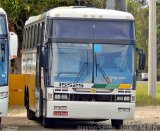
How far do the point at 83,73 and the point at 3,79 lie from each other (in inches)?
92.2

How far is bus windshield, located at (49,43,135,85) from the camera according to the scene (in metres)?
17.6

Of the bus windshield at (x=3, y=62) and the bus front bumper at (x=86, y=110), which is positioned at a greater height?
the bus windshield at (x=3, y=62)

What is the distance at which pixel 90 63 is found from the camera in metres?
17.7

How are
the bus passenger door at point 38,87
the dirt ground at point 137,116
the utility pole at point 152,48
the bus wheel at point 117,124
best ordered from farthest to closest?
1. the utility pole at point 152,48
2. the dirt ground at point 137,116
3. the bus wheel at point 117,124
4. the bus passenger door at point 38,87

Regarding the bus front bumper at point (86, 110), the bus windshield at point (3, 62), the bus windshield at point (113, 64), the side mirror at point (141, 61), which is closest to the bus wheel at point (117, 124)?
the bus front bumper at point (86, 110)

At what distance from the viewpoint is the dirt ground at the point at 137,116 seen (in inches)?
857

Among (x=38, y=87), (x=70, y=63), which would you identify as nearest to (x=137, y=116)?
(x=38, y=87)

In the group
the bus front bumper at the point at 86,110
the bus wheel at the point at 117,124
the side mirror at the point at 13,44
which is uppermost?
the side mirror at the point at 13,44

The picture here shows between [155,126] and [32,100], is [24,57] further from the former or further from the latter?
[155,126]

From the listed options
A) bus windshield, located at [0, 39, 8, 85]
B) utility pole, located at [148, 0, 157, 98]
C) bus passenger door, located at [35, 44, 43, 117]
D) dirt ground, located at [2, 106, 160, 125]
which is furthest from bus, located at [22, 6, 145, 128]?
utility pole, located at [148, 0, 157, 98]

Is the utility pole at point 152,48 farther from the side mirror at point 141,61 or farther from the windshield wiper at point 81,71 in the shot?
the windshield wiper at point 81,71

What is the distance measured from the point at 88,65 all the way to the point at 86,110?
1333mm

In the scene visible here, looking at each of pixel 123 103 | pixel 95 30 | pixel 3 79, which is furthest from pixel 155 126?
pixel 3 79

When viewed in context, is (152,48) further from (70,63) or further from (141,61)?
(70,63)
